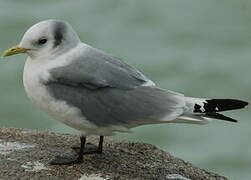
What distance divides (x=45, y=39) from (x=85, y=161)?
65cm

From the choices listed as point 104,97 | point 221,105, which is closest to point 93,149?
point 104,97

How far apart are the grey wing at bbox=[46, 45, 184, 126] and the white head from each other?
0.12 metres

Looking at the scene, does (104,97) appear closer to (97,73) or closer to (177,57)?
(97,73)

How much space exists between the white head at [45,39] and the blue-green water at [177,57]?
3.12 m

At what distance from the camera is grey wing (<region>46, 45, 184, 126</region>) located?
3426mm

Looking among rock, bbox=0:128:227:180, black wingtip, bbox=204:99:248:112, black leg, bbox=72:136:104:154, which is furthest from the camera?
black leg, bbox=72:136:104:154

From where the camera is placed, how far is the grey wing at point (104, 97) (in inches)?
135

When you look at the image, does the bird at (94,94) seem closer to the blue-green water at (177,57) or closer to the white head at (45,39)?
the white head at (45,39)

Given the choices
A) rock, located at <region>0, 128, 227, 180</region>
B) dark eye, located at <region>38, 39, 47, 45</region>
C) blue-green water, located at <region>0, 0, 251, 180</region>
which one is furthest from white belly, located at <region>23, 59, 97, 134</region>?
blue-green water, located at <region>0, 0, 251, 180</region>

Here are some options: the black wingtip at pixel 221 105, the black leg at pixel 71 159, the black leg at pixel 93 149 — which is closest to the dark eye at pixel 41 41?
the black leg at pixel 71 159

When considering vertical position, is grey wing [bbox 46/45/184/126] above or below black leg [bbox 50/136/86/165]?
above

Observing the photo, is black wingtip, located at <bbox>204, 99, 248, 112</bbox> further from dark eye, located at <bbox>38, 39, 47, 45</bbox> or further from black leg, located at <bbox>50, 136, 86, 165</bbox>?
dark eye, located at <bbox>38, 39, 47, 45</bbox>

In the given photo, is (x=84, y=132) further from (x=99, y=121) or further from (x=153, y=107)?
(x=153, y=107)

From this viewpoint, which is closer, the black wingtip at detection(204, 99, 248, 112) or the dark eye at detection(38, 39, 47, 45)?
the black wingtip at detection(204, 99, 248, 112)
